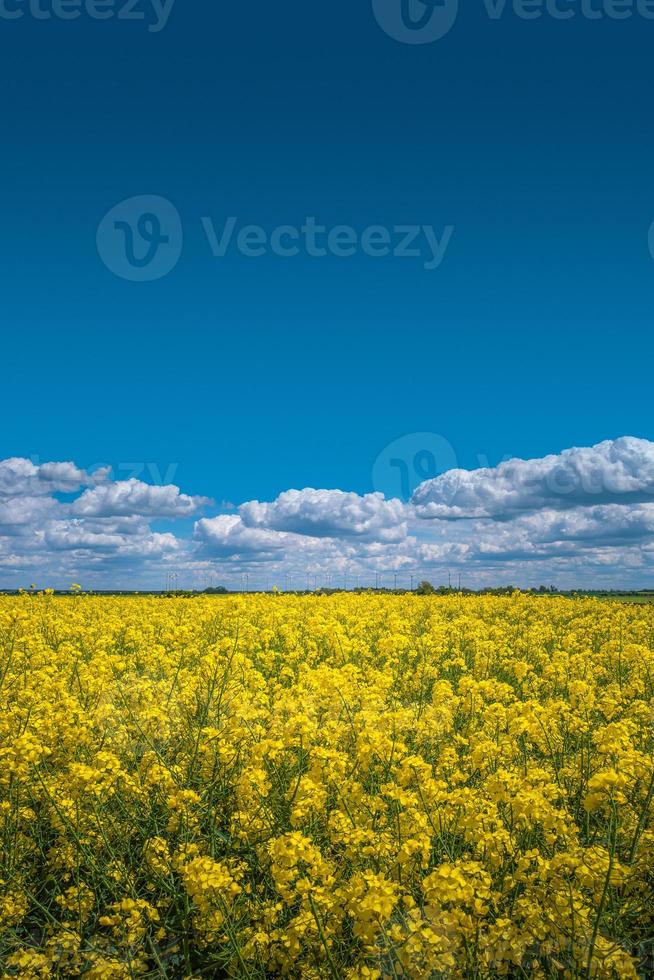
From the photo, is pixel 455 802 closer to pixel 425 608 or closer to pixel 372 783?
pixel 372 783

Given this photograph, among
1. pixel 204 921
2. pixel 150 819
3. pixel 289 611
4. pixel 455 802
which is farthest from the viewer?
pixel 289 611

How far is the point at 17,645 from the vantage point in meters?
11.9

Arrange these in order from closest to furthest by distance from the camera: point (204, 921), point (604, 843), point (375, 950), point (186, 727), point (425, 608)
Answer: point (375, 950) < point (204, 921) < point (604, 843) < point (186, 727) < point (425, 608)

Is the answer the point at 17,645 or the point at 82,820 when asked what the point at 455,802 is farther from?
the point at 17,645

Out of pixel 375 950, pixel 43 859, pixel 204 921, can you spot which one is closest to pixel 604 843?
pixel 375 950

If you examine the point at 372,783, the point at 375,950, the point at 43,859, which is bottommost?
the point at 43,859

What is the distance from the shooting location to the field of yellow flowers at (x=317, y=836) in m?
3.65

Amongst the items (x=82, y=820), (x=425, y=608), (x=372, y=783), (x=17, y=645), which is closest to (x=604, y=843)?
(x=372, y=783)

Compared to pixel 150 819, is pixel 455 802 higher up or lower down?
higher up

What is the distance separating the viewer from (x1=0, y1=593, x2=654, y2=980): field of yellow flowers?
12.0 ft

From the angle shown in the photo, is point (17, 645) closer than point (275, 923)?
No

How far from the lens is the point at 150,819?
215 inches

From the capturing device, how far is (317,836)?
15.7ft

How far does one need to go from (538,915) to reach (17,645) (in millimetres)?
10704
